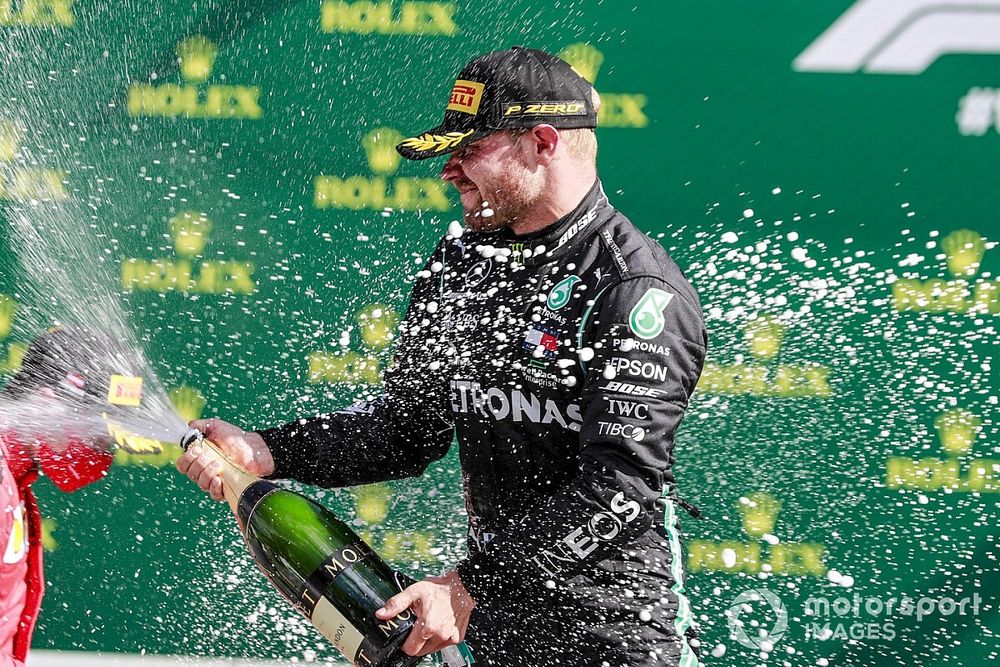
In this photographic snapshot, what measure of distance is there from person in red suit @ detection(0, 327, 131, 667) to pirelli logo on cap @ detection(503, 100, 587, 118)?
1284 millimetres

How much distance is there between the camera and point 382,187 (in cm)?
335

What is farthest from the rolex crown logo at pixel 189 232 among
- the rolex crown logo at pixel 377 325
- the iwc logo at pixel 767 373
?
the iwc logo at pixel 767 373

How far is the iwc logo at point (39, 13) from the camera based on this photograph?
3.32 metres

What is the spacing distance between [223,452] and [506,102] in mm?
1034

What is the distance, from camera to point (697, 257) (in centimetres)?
328

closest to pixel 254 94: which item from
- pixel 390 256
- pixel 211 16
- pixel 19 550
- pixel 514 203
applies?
pixel 211 16

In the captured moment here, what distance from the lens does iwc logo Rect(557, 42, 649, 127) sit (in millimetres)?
3227

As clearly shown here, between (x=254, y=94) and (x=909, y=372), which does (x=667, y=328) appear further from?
(x=254, y=94)

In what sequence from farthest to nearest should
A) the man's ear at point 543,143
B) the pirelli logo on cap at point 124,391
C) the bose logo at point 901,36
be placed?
the bose logo at point 901,36 → the pirelli logo on cap at point 124,391 → the man's ear at point 543,143

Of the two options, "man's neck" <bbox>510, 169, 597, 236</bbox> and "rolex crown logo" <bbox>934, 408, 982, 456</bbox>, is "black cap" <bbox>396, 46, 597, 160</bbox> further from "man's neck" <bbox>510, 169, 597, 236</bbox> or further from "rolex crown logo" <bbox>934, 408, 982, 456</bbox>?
"rolex crown logo" <bbox>934, 408, 982, 456</bbox>

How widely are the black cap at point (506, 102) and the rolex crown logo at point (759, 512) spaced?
1.43 metres

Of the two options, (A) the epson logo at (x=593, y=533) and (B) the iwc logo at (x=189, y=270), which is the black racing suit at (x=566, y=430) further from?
(B) the iwc logo at (x=189, y=270)

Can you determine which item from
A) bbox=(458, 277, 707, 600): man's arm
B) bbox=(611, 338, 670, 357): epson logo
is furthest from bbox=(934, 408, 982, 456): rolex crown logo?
bbox=(611, 338, 670, 357): epson logo

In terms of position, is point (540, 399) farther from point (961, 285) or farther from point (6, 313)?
point (6, 313)
